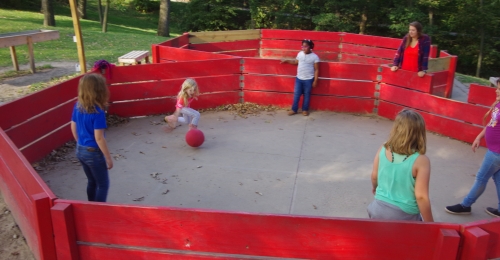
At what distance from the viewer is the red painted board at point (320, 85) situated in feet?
31.9

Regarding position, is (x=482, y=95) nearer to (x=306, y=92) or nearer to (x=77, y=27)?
(x=306, y=92)

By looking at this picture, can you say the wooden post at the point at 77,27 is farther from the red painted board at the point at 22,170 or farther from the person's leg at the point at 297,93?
the red painted board at the point at 22,170

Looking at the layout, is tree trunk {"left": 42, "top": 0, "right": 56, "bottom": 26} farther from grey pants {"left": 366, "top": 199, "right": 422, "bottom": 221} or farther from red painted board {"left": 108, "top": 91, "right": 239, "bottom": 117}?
grey pants {"left": 366, "top": 199, "right": 422, "bottom": 221}

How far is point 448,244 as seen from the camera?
2.99 metres

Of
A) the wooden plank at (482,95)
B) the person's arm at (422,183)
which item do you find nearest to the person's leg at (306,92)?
the wooden plank at (482,95)

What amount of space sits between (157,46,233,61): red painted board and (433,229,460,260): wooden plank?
780cm

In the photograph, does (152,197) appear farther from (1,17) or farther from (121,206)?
(1,17)

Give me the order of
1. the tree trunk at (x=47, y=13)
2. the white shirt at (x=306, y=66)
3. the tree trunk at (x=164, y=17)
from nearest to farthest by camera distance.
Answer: the white shirt at (x=306, y=66) → the tree trunk at (x=47, y=13) → the tree trunk at (x=164, y=17)

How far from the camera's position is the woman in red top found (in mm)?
8938

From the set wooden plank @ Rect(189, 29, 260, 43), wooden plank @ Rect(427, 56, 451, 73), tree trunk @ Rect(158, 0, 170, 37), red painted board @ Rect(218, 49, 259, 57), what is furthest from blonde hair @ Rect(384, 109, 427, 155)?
tree trunk @ Rect(158, 0, 170, 37)

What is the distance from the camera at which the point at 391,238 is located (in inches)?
123

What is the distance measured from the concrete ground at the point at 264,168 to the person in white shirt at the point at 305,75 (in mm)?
473

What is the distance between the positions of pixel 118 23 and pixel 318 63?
2458 centimetres

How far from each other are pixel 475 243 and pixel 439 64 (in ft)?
29.0
